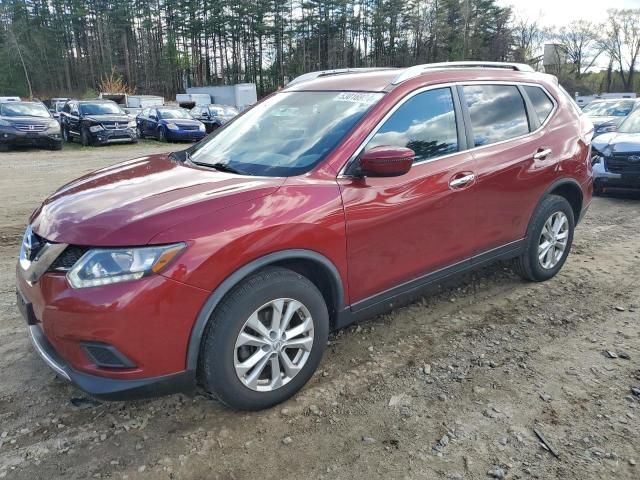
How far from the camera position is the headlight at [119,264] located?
7.24 feet

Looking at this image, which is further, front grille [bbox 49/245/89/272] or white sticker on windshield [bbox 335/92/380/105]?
white sticker on windshield [bbox 335/92/380/105]

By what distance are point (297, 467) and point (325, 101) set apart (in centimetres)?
227

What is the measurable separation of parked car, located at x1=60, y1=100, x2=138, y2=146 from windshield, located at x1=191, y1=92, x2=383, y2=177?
16254 millimetres

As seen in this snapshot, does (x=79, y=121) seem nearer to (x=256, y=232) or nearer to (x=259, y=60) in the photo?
(x=256, y=232)

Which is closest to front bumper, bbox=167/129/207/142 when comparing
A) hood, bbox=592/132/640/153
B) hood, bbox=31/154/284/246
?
hood, bbox=592/132/640/153

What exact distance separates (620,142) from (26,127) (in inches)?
633

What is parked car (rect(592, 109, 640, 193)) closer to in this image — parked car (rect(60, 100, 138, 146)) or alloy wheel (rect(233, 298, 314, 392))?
alloy wheel (rect(233, 298, 314, 392))

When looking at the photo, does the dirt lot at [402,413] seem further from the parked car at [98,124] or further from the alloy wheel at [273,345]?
the parked car at [98,124]

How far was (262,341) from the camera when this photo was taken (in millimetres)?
2584

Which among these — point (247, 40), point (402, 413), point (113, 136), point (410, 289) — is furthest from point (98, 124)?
point (247, 40)

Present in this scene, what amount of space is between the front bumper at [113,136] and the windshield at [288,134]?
16208 mm

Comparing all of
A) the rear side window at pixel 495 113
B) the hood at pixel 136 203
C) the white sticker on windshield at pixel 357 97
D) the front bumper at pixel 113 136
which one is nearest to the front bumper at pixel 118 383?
the hood at pixel 136 203

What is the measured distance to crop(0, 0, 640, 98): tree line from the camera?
6072 cm

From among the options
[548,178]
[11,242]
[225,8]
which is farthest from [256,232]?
[225,8]
